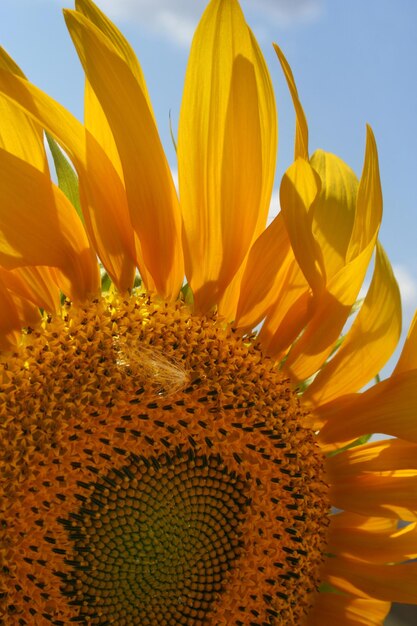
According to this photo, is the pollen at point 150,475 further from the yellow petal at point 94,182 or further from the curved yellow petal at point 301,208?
the curved yellow petal at point 301,208

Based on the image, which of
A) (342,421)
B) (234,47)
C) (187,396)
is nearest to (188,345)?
(187,396)

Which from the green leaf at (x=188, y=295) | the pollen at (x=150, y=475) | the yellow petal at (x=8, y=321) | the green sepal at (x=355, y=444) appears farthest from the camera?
the green sepal at (x=355, y=444)

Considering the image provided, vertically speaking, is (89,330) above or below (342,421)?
below

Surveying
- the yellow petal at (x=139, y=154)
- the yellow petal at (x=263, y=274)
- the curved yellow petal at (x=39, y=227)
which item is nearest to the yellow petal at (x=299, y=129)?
the yellow petal at (x=263, y=274)

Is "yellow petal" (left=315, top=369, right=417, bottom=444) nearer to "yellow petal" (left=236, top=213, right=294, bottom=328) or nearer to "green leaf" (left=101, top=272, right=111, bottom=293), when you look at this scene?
"yellow petal" (left=236, top=213, right=294, bottom=328)

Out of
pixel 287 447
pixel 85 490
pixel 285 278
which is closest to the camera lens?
pixel 85 490

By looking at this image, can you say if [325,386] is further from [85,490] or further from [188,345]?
[85,490]

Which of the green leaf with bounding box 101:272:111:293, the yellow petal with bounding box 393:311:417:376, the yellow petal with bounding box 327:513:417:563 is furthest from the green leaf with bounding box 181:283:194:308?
the yellow petal with bounding box 327:513:417:563
